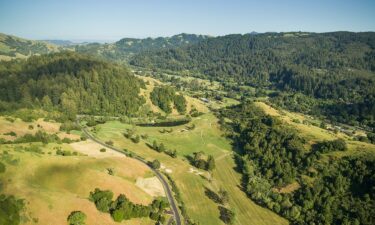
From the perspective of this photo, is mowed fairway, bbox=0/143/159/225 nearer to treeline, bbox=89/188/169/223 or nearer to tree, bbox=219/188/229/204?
treeline, bbox=89/188/169/223

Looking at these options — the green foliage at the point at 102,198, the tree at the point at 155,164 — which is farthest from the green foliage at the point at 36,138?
the green foliage at the point at 102,198

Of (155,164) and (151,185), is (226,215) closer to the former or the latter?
(151,185)

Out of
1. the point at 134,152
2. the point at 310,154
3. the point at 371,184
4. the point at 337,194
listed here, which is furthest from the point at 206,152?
the point at 371,184

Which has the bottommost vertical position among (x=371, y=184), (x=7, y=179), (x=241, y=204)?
(x=241, y=204)

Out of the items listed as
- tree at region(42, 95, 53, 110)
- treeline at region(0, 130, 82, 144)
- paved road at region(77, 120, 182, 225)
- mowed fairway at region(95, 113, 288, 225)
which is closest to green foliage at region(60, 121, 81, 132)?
paved road at region(77, 120, 182, 225)

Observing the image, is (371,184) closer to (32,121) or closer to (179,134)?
(179,134)

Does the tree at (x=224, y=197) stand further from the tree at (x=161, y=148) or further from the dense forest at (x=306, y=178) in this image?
the tree at (x=161, y=148)
